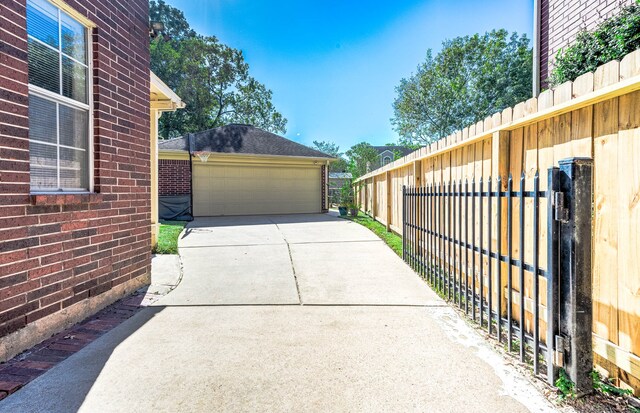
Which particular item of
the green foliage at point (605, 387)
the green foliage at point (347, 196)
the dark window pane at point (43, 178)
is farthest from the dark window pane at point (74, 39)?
the green foliage at point (347, 196)

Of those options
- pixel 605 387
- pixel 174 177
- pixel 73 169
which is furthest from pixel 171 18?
pixel 605 387

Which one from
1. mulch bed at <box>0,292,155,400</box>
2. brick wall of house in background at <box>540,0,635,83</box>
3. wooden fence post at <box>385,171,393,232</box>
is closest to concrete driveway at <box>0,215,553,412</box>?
mulch bed at <box>0,292,155,400</box>

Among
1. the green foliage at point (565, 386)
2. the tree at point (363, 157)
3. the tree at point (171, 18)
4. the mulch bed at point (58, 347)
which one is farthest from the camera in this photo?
the tree at point (363, 157)

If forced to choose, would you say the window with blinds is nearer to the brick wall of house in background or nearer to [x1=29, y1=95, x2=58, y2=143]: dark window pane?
[x1=29, y1=95, x2=58, y2=143]: dark window pane

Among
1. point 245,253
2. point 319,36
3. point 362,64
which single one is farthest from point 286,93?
point 245,253

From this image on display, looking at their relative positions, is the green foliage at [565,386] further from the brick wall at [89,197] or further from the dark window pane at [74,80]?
the dark window pane at [74,80]

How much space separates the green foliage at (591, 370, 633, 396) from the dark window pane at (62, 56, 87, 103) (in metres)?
4.70

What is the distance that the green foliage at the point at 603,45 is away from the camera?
3631 mm

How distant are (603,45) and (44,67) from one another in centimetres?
592

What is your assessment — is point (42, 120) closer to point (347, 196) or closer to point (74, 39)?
point (74, 39)

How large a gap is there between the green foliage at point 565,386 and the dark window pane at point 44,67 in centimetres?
443

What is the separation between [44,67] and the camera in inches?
113

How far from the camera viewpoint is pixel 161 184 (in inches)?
516

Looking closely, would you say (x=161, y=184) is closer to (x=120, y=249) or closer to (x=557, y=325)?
(x=120, y=249)
